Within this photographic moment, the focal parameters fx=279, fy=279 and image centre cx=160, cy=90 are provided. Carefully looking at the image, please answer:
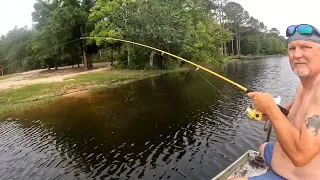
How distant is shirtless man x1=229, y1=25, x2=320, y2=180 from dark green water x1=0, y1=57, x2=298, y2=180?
9396 mm

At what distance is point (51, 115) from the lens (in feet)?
78.8

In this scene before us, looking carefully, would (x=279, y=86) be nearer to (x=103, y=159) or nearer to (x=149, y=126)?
(x=149, y=126)

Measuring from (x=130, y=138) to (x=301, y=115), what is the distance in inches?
584

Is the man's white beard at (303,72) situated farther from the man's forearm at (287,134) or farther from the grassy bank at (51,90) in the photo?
the grassy bank at (51,90)

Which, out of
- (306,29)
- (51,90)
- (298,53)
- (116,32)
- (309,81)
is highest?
(116,32)

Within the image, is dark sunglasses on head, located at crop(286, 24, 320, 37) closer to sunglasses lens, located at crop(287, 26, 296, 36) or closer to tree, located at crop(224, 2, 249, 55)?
sunglasses lens, located at crop(287, 26, 296, 36)

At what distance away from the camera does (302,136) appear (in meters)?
2.72

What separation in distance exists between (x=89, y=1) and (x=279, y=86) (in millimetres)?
40249

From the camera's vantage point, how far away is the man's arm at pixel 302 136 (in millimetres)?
2695

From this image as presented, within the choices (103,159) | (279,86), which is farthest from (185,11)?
(103,159)

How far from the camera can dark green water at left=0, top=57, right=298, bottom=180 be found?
13.3m

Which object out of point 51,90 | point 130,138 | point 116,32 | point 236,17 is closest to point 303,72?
point 130,138

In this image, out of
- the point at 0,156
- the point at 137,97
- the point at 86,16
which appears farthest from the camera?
the point at 86,16

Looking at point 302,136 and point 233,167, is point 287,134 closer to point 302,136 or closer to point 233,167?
point 302,136
